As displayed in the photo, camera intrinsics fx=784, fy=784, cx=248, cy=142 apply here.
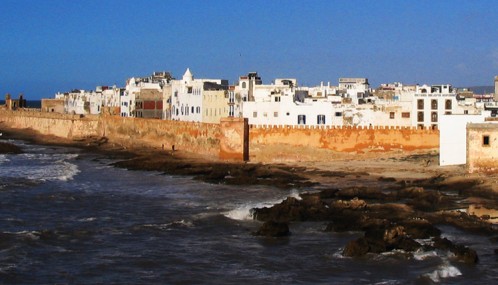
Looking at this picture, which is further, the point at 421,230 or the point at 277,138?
the point at 277,138

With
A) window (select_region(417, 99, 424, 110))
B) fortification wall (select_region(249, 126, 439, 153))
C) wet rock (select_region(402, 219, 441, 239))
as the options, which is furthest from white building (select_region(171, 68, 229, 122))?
wet rock (select_region(402, 219, 441, 239))

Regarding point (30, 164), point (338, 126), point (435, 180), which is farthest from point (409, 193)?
point (30, 164)

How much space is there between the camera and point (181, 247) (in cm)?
2228

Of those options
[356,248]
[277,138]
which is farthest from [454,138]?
[356,248]

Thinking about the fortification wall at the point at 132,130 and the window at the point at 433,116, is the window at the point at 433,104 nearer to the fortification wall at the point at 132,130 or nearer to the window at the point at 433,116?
the window at the point at 433,116

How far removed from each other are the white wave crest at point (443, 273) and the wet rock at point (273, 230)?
5488mm

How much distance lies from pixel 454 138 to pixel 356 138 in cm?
800

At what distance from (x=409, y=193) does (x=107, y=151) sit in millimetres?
33530

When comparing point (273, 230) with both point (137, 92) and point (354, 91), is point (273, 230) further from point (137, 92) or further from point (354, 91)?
point (137, 92)

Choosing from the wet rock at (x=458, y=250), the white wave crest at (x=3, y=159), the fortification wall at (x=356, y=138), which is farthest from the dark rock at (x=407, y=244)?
the white wave crest at (x=3, y=159)

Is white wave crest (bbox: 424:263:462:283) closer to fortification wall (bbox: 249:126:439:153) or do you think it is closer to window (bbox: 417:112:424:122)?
fortification wall (bbox: 249:126:439:153)

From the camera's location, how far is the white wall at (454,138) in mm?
37156

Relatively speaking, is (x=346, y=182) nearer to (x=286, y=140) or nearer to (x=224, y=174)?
(x=224, y=174)

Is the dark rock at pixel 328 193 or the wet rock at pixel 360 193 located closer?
the wet rock at pixel 360 193
